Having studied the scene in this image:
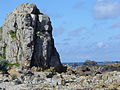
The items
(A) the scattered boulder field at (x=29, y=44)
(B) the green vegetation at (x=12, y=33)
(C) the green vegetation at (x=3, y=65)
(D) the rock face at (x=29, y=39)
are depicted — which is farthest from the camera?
(B) the green vegetation at (x=12, y=33)

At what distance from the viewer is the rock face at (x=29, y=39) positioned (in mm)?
84438

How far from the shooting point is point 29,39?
8462cm

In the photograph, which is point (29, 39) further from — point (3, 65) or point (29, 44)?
point (3, 65)

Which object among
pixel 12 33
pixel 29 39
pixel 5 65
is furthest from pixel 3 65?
pixel 12 33

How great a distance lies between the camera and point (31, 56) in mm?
83938

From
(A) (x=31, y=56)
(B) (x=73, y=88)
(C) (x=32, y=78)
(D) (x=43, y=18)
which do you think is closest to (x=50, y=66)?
(A) (x=31, y=56)

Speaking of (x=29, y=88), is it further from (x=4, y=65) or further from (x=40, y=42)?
(x=40, y=42)

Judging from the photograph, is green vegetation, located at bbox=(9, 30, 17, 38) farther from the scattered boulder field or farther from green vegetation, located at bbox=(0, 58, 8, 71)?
green vegetation, located at bbox=(0, 58, 8, 71)

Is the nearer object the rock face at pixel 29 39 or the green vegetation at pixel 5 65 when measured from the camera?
the green vegetation at pixel 5 65

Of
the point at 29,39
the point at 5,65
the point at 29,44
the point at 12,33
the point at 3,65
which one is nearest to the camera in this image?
the point at 3,65

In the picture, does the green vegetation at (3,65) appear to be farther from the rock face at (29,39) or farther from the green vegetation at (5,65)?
the rock face at (29,39)

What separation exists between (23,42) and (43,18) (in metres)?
8.41

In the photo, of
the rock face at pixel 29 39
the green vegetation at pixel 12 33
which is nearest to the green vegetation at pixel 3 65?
the rock face at pixel 29 39

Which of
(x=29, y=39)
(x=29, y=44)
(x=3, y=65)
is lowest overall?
(x=3, y=65)
